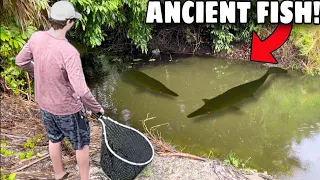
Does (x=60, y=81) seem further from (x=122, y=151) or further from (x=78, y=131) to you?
(x=122, y=151)

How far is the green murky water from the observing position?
16.6 ft

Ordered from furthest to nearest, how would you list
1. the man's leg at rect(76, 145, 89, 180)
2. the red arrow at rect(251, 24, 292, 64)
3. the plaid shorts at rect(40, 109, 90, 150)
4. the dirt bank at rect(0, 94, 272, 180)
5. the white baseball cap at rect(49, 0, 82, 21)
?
the red arrow at rect(251, 24, 292, 64), the dirt bank at rect(0, 94, 272, 180), the man's leg at rect(76, 145, 89, 180), the plaid shorts at rect(40, 109, 90, 150), the white baseball cap at rect(49, 0, 82, 21)

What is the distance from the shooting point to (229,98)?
21.9 ft

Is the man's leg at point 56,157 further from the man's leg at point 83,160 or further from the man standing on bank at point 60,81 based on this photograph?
the man's leg at point 83,160

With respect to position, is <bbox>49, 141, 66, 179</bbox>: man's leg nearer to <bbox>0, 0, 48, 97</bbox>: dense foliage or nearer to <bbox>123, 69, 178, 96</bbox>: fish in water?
<bbox>0, 0, 48, 97</bbox>: dense foliage

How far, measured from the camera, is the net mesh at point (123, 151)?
299 cm

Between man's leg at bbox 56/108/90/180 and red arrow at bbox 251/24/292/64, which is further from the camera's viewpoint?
red arrow at bbox 251/24/292/64

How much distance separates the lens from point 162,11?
29.4 ft

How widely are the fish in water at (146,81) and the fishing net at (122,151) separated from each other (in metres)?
3.69

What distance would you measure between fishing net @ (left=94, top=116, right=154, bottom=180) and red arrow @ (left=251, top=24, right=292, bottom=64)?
663cm

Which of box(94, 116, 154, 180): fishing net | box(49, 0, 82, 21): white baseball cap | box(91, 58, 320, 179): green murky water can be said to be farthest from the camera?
box(91, 58, 320, 179): green murky water

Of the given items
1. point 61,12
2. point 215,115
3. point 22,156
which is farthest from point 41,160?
point 215,115

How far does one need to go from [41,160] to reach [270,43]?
798 cm

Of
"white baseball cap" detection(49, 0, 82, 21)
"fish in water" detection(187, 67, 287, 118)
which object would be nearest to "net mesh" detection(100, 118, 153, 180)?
"white baseball cap" detection(49, 0, 82, 21)
